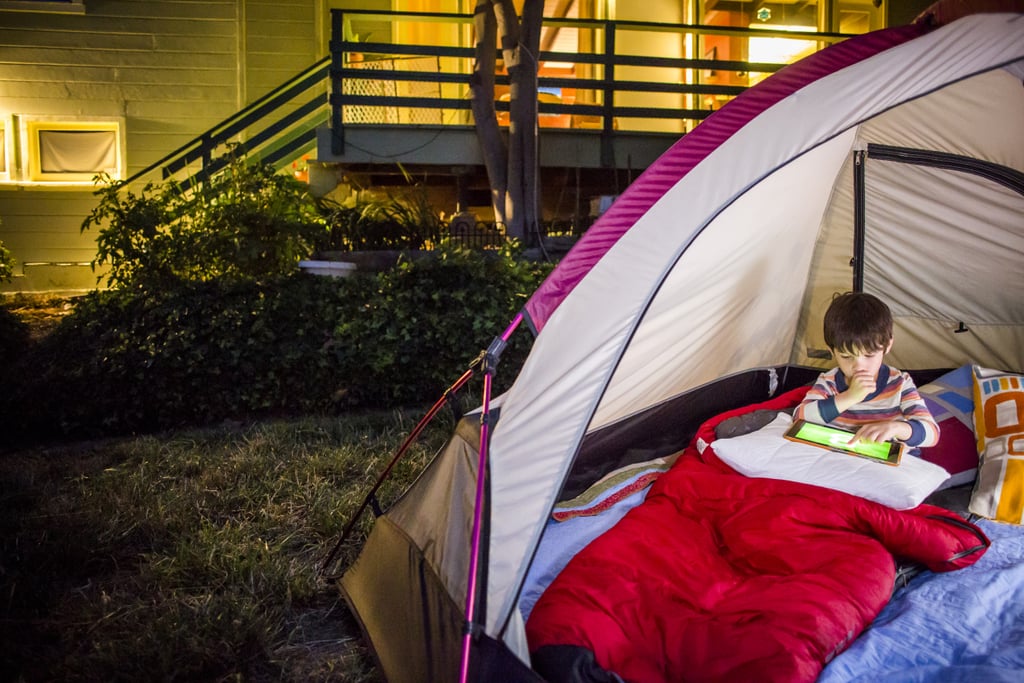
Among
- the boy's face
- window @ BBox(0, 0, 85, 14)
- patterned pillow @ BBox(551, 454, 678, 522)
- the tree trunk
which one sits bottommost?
patterned pillow @ BBox(551, 454, 678, 522)

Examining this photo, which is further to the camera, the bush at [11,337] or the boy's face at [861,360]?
the bush at [11,337]

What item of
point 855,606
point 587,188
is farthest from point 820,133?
point 587,188

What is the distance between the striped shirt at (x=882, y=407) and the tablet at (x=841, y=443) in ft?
0.15

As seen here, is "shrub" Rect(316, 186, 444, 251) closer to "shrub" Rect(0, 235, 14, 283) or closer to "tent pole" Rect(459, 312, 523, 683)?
"shrub" Rect(0, 235, 14, 283)

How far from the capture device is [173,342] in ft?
14.3

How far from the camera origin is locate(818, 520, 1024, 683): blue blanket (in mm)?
1864

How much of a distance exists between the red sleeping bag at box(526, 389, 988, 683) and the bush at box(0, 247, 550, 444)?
2193 millimetres

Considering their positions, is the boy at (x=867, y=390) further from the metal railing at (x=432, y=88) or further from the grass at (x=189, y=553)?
the metal railing at (x=432, y=88)

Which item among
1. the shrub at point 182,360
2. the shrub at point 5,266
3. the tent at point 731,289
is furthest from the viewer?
the shrub at point 5,266

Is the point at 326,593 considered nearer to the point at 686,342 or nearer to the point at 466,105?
the point at 686,342

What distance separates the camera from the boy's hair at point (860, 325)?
271cm

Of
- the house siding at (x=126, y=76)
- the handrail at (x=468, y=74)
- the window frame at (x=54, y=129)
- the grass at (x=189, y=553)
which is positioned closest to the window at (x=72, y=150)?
the window frame at (x=54, y=129)

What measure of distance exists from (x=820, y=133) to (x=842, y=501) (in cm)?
112

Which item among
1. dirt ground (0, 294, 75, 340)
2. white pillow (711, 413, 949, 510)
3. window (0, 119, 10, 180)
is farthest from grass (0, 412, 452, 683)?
window (0, 119, 10, 180)
